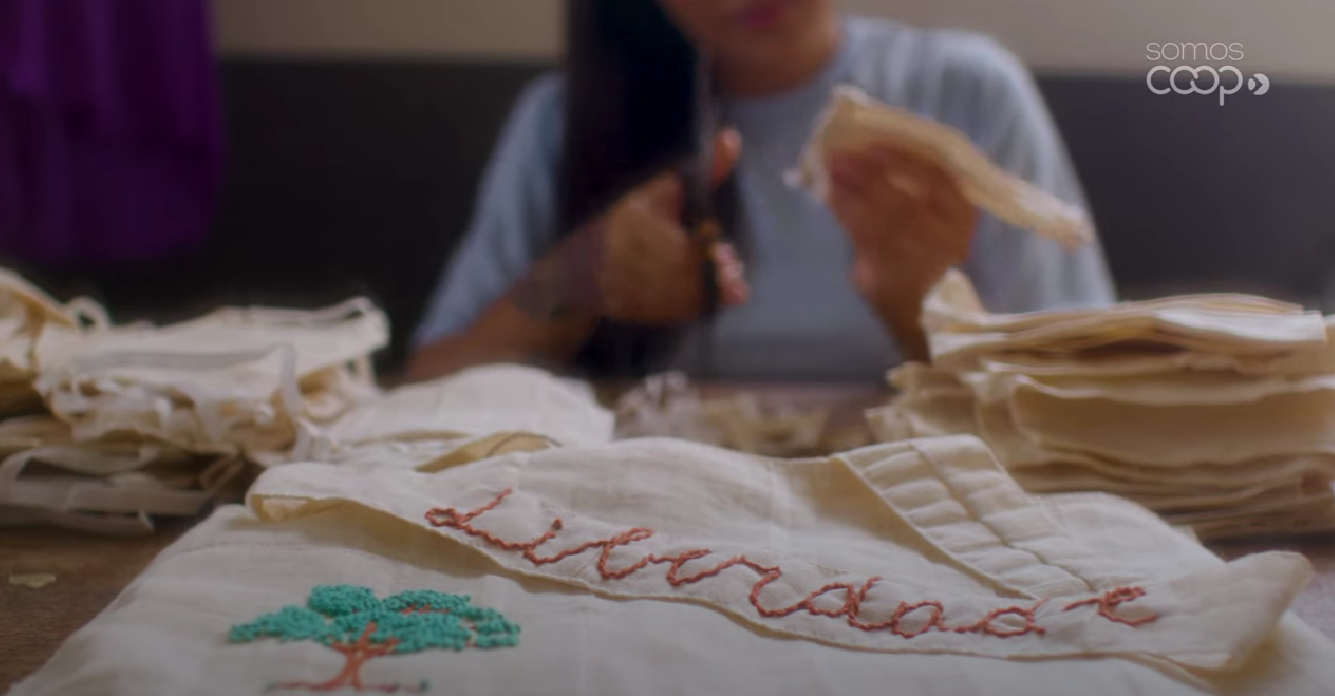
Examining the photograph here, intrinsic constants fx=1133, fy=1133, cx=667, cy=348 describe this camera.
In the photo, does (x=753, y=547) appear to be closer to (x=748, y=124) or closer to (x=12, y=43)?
(x=748, y=124)

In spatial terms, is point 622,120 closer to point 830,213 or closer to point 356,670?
A: point 830,213

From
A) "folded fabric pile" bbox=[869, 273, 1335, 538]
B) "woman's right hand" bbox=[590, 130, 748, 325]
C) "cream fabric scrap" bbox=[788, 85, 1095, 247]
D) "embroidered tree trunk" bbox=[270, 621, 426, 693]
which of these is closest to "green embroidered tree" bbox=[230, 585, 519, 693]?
"embroidered tree trunk" bbox=[270, 621, 426, 693]

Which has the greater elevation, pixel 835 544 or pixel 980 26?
pixel 980 26

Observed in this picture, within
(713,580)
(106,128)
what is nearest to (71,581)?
(713,580)

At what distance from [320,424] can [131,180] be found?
0.54 metres

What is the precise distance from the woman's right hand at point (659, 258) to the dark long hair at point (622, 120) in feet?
0.04

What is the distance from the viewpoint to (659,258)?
0.78 m

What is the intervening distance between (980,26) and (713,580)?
2.01 ft

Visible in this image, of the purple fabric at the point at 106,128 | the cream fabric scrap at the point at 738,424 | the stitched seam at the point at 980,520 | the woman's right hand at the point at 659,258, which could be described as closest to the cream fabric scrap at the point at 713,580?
the stitched seam at the point at 980,520

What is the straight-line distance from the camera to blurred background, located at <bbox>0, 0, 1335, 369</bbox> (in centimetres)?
77

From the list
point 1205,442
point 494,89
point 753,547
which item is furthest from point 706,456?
point 494,89

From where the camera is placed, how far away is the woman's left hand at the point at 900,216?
0.61 meters

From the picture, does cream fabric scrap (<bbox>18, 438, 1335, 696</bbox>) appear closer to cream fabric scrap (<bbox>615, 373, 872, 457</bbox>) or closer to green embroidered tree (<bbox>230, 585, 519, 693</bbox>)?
green embroidered tree (<bbox>230, 585, 519, 693</bbox>)

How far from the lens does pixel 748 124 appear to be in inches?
33.3
